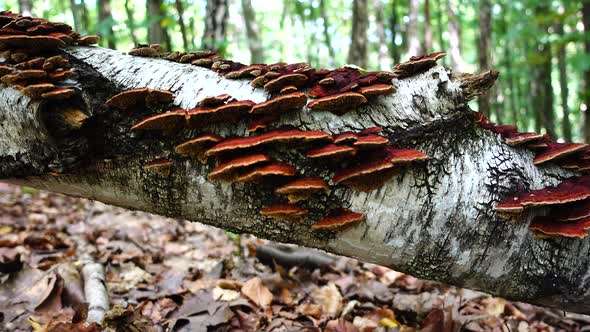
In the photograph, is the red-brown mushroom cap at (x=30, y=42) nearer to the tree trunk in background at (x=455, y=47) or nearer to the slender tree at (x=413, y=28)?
the slender tree at (x=413, y=28)

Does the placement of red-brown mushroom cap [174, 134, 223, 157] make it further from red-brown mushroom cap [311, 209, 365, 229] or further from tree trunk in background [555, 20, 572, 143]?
tree trunk in background [555, 20, 572, 143]

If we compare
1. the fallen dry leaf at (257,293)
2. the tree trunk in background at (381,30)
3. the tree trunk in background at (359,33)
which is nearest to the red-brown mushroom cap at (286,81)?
the fallen dry leaf at (257,293)

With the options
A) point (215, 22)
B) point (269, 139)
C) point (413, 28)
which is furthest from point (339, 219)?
point (413, 28)

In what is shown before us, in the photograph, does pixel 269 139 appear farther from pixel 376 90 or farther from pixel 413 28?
pixel 413 28

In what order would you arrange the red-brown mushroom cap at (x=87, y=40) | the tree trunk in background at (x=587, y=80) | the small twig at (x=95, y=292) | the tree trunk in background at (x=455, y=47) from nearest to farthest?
the red-brown mushroom cap at (x=87, y=40) → the small twig at (x=95, y=292) → the tree trunk in background at (x=587, y=80) → the tree trunk in background at (x=455, y=47)

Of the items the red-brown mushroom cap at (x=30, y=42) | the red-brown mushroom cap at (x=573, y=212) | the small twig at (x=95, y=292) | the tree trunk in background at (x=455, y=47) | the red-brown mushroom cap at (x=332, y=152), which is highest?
the tree trunk in background at (x=455, y=47)

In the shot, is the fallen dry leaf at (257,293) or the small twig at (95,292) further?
the fallen dry leaf at (257,293)
